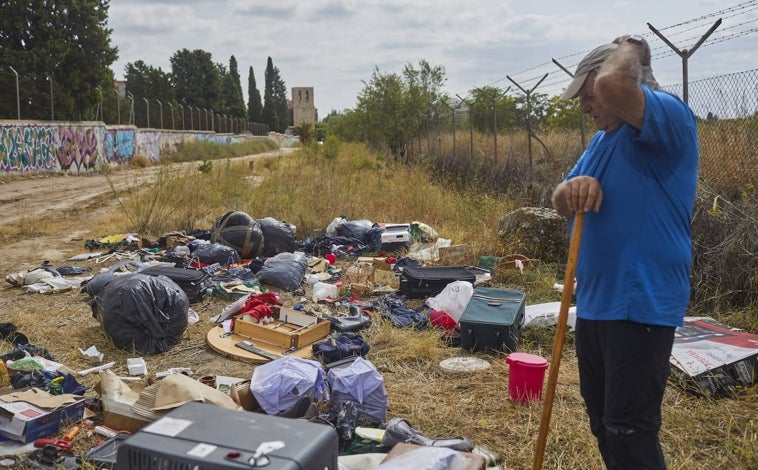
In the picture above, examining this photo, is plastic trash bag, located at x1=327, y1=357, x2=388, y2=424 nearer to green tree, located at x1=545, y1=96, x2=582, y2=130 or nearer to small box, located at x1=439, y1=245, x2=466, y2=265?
small box, located at x1=439, y1=245, x2=466, y2=265

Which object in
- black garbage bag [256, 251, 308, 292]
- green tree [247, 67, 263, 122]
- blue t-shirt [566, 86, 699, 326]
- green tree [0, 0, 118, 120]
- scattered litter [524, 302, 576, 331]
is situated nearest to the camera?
blue t-shirt [566, 86, 699, 326]

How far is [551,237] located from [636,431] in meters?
5.42

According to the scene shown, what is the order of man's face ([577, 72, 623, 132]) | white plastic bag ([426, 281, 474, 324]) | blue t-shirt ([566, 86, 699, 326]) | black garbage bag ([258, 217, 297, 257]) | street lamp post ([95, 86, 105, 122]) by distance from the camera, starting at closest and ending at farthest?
blue t-shirt ([566, 86, 699, 326]), man's face ([577, 72, 623, 132]), white plastic bag ([426, 281, 474, 324]), black garbage bag ([258, 217, 297, 257]), street lamp post ([95, 86, 105, 122])

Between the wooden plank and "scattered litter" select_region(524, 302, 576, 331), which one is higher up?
"scattered litter" select_region(524, 302, 576, 331)

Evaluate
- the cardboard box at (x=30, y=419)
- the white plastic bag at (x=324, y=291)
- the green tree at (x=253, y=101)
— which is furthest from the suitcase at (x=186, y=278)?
the green tree at (x=253, y=101)

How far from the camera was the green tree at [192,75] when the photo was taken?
2062 inches

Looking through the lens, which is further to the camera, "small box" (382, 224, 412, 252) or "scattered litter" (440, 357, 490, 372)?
"small box" (382, 224, 412, 252)

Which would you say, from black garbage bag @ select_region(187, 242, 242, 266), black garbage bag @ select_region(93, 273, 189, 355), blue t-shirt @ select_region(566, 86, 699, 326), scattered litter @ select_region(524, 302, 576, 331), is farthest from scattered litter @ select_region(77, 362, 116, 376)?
blue t-shirt @ select_region(566, 86, 699, 326)

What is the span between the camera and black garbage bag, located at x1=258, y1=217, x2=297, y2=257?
8125 millimetres

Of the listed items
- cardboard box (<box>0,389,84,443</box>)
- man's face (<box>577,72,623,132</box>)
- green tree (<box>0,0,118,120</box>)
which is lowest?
cardboard box (<box>0,389,84,443</box>)

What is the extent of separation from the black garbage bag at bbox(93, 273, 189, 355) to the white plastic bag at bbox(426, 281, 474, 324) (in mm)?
2259

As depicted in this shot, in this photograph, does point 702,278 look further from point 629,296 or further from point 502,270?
point 629,296

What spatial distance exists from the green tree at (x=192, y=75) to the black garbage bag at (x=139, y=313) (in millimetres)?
50931

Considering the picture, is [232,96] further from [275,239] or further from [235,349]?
[235,349]
